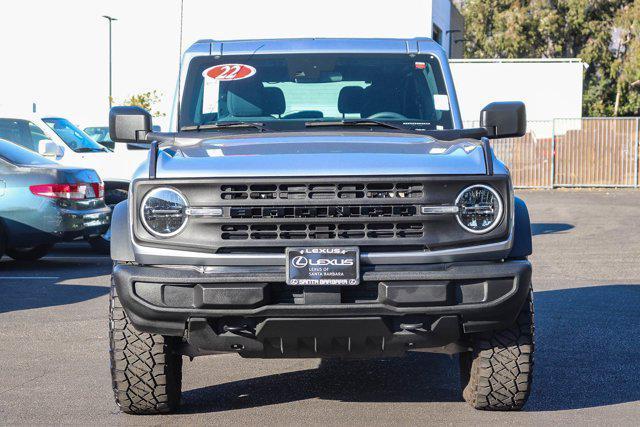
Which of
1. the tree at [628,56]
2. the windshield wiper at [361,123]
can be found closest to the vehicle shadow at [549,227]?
the windshield wiper at [361,123]

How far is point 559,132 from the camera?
36.2 metres

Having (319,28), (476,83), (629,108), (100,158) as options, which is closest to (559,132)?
(476,83)

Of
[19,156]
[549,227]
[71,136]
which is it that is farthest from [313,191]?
[549,227]

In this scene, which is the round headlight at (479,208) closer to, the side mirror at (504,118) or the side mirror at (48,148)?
the side mirror at (504,118)

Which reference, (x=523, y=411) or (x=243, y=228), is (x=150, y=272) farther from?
(x=523, y=411)

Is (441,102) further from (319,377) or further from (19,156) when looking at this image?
(19,156)

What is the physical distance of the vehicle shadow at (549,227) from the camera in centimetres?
1946

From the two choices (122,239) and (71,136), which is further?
(71,136)

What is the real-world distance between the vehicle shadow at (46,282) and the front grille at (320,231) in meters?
5.23

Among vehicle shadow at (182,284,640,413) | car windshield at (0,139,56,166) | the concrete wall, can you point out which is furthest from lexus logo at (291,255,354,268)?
the concrete wall

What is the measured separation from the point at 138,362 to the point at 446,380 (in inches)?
82.4

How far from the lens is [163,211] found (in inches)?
210

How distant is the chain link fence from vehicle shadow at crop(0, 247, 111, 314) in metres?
23.0

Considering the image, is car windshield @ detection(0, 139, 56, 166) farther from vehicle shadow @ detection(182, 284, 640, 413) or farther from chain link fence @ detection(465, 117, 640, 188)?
chain link fence @ detection(465, 117, 640, 188)
